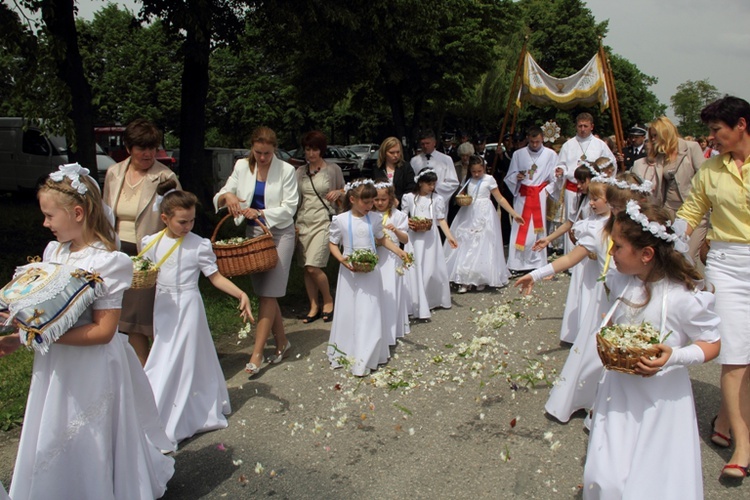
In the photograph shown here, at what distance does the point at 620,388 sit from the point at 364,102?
27226 millimetres

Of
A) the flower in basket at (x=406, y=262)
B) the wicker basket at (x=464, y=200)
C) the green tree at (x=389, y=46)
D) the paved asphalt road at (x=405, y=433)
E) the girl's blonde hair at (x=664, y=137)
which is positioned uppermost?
the green tree at (x=389, y=46)

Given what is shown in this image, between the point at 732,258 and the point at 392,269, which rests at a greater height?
the point at 732,258

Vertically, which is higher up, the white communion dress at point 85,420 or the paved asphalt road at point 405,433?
the white communion dress at point 85,420

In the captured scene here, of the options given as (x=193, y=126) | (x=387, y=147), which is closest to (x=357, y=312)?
(x=387, y=147)

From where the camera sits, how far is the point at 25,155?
20.6m

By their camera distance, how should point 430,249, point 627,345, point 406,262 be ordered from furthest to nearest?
point 430,249 < point 406,262 < point 627,345

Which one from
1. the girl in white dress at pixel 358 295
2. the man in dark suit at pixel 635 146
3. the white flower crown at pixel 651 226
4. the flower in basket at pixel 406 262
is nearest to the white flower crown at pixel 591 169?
the flower in basket at pixel 406 262

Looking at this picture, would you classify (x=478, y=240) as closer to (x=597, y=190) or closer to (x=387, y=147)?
(x=387, y=147)

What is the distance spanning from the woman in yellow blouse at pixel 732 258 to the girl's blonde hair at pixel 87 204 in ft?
12.3

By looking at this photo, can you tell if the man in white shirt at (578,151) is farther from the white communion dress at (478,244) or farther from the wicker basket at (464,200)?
the wicker basket at (464,200)

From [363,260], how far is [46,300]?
3.33m

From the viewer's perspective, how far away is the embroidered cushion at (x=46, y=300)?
3.02 m

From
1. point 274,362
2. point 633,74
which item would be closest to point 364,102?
point 274,362

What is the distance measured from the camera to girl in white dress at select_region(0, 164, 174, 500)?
327 cm
